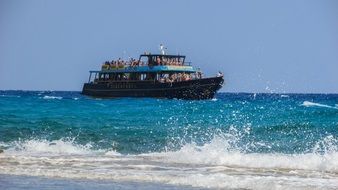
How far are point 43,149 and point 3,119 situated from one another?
11.0 meters

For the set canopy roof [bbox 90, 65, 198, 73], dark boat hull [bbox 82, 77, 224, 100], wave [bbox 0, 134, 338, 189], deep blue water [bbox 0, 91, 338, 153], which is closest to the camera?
wave [bbox 0, 134, 338, 189]

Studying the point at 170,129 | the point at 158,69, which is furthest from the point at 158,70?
the point at 170,129

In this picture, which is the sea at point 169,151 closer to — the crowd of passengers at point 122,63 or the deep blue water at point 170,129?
the deep blue water at point 170,129

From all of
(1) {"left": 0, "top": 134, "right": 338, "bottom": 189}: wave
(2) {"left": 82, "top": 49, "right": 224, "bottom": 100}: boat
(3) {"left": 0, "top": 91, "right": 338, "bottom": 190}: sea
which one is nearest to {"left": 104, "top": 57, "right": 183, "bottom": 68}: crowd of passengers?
(2) {"left": 82, "top": 49, "right": 224, "bottom": 100}: boat

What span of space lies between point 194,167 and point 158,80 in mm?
50545

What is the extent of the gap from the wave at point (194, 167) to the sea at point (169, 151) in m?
0.02

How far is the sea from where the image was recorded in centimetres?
1334

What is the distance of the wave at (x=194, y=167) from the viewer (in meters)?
13.2

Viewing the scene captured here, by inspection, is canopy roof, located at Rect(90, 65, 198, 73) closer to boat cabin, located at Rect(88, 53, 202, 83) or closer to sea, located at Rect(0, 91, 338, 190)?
boat cabin, located at Rect(88, 53, 202, 83)

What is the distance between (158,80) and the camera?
6656cm

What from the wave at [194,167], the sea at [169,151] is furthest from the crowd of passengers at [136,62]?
the wave at [194,167]

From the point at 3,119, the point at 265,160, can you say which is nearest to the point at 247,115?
the point at 3,119

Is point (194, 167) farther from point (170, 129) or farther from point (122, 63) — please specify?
point (122, 63)

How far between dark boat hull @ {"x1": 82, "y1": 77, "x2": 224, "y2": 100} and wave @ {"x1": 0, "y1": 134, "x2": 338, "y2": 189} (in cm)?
4293
